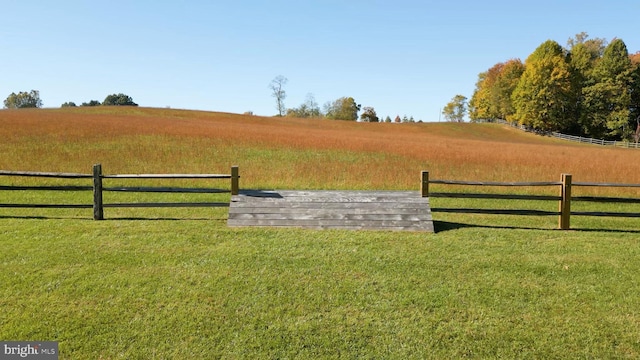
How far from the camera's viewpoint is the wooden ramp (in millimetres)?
9359

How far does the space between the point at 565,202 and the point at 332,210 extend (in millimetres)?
5633

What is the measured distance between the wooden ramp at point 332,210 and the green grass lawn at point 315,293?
1.41 feet

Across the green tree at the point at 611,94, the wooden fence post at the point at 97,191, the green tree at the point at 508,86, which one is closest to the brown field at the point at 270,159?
the wooden fence post at the point at 97,191

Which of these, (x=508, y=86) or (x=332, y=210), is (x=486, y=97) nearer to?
(x=508, y=86)

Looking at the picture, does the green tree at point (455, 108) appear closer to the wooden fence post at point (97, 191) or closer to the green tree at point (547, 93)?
the green tree at point (547, 93)

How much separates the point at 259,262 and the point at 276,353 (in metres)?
2.71

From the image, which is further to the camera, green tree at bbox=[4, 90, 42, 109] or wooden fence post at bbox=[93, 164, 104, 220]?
green tree at bbox=[4, 90, 42, 109]

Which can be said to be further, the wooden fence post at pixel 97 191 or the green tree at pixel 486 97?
the green tree at pixel 486 97

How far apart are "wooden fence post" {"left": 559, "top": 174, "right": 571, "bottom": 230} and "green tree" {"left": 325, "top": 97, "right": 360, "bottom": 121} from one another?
355 feet

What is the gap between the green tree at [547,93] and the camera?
6119 centimetres

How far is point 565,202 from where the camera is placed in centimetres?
977

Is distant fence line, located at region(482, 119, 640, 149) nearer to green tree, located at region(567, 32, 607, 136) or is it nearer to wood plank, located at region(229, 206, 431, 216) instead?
green tree, located at region(567, 32, 607, 136)

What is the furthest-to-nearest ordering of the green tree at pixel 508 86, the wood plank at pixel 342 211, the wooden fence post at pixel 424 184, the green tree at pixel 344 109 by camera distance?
the green tree at pixel 344 109, the green tree at pixel 508 86, the wooden fence post at pixel 424 184, the wood plank at pixel 342 211

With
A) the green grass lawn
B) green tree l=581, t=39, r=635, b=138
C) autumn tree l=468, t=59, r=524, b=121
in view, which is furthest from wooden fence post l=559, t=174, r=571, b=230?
autumn tree l=468, t=59, r=524, b=121
